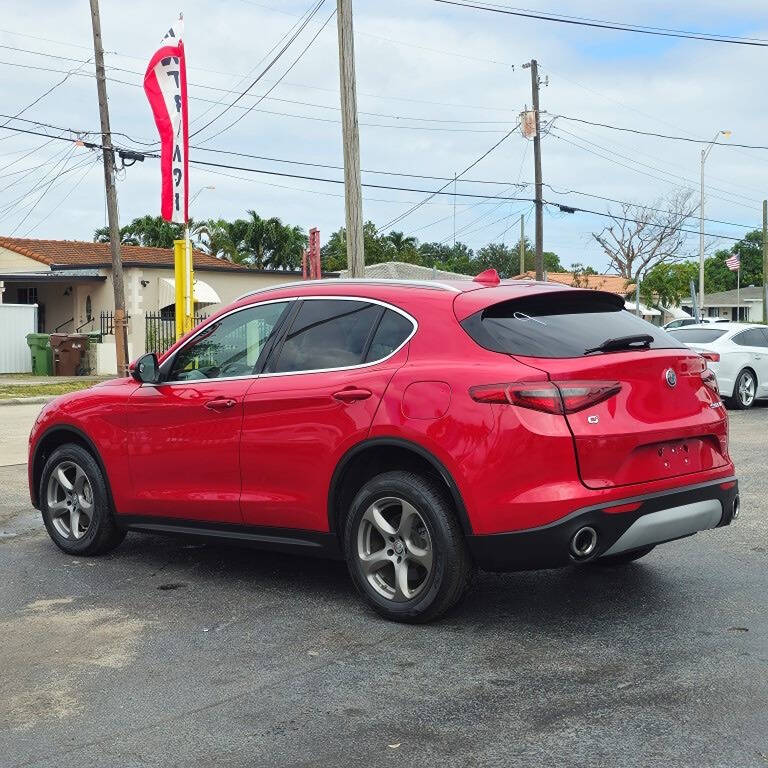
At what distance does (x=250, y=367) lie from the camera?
627 cm

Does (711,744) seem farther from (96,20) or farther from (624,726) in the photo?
(96,20)

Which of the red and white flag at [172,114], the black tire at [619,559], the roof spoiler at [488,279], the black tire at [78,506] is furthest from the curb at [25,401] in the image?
the roof spoiler at [488,279]

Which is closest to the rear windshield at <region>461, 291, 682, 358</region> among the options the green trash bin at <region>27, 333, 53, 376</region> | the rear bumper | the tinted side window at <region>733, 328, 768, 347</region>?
the rear bumper

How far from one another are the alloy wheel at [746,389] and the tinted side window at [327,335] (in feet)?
43.9

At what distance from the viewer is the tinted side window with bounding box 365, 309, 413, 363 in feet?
18.5

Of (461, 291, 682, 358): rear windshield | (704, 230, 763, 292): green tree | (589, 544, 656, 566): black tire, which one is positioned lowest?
(589, 544, 656, 566): black tire

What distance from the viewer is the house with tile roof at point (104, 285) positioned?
117 feet

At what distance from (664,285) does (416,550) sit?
67.5 metres

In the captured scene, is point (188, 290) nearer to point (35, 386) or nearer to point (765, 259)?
point (35, 386)

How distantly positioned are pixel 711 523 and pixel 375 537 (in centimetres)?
166

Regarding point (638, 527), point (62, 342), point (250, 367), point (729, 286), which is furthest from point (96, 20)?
point (729, 286)

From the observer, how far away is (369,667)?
481 centimetres

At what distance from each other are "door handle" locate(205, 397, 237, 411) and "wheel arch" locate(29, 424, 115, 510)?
112 centimetres

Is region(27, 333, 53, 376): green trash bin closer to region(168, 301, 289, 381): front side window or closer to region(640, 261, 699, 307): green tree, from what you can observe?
region(168, 301, 289, 381): front side window
